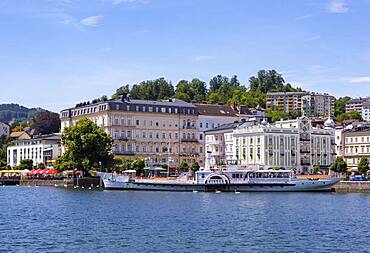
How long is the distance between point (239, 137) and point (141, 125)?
68.3 feet

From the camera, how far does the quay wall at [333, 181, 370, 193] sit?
9006cm

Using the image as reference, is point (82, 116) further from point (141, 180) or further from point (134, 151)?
point (141, 180)

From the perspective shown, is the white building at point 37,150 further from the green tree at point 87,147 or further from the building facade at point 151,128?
the green tree at point 87,147

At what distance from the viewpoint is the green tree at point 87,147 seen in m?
114

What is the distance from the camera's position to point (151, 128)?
135 meters

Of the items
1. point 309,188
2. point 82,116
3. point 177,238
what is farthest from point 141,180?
point 177,238

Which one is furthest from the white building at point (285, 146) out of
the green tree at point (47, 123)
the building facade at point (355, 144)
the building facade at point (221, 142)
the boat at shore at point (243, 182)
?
the green tree at point (47, 123)

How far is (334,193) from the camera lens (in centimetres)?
9044

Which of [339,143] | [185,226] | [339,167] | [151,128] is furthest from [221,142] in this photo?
[185,226]

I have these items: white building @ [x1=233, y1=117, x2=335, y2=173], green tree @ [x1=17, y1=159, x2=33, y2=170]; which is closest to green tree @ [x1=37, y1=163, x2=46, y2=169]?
green tree @ [x1=17, y1=159, x2=33, y2=170]

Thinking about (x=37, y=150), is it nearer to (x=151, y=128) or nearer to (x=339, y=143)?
(x=151, y=128)

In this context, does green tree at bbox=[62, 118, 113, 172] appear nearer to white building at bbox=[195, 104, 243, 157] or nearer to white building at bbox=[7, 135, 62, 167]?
white building at bbox=[195, 104, 243, 157]

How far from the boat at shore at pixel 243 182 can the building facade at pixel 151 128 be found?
103 feet

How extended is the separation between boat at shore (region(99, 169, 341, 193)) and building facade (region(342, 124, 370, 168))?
1454 inches
